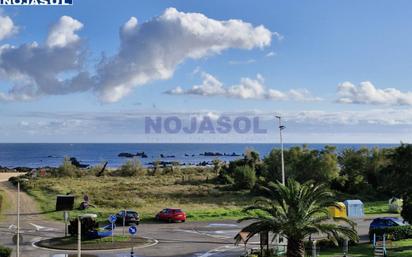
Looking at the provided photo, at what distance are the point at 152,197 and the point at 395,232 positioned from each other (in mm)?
32267

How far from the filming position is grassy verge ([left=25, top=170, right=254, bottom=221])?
45697 mm

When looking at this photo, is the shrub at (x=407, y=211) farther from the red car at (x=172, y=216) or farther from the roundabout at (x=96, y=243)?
the red car at (x=172, y=216)

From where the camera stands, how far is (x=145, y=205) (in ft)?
169

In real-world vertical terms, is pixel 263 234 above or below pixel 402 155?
below

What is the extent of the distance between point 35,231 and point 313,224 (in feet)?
68.0

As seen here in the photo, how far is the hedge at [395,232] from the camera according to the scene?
2991cm

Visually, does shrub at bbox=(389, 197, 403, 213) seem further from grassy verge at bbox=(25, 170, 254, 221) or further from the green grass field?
grassy verge at bbox=(25, 170, 254, 221)

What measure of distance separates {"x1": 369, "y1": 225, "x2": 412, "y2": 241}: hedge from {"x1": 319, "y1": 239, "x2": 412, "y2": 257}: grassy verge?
0.46m

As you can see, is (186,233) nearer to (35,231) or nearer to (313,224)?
(35,231)

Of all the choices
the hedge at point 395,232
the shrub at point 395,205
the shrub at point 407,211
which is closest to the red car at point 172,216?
the hedge at point 395,232

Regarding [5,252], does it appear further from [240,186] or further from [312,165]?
[240,186]

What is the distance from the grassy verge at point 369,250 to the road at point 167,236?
11.9 feet

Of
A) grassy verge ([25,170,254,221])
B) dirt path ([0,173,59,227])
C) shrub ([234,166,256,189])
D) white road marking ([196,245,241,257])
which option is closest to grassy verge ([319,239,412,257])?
white road marking ([196,245,241,257])

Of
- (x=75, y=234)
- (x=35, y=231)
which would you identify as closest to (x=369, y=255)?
(x=75, y=234)
